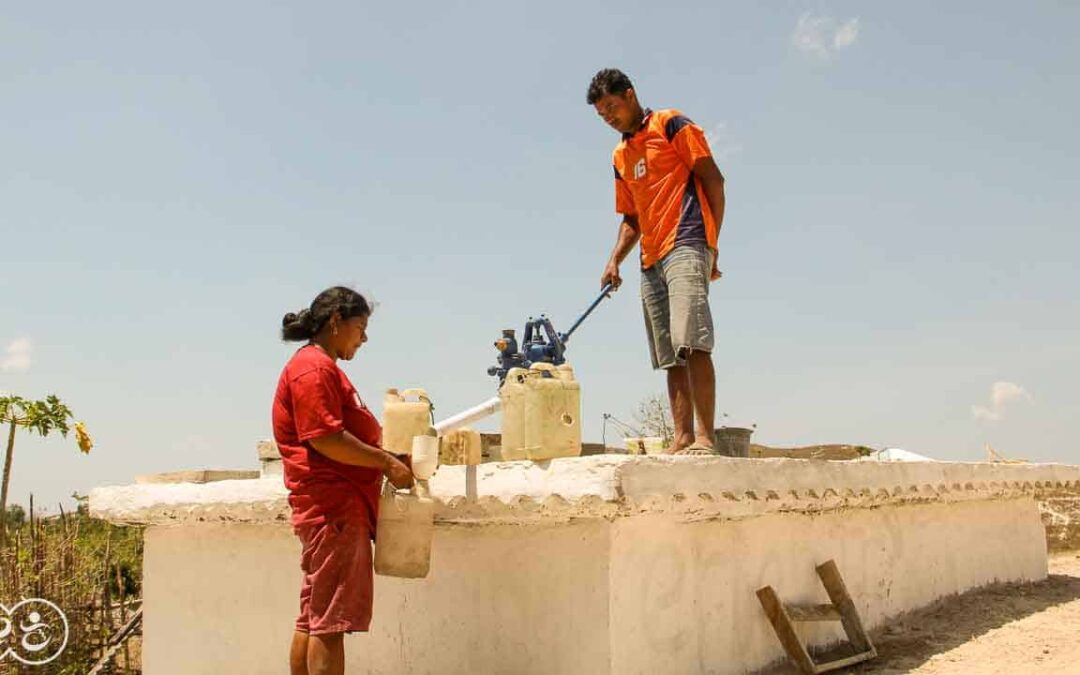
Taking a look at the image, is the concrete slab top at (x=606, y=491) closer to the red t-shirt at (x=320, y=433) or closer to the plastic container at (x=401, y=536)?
the plastic container at (x=401, y=536)

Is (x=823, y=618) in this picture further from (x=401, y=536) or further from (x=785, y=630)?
(x=401, y=536)

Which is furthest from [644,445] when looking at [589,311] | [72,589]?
[72,589]

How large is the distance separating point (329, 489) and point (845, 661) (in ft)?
8.74

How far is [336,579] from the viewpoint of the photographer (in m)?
3.15

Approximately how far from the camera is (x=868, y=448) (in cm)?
955

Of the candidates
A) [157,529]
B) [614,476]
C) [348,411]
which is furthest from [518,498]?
[157,529]

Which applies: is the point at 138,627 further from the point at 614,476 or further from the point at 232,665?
the point at 614,476

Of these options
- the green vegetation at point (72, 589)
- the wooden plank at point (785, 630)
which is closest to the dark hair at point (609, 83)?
the wooden plank at point (785, 630)

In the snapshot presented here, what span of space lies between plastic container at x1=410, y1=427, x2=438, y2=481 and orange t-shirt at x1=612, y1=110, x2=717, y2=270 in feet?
5.15

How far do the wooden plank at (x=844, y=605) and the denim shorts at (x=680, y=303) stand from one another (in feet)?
4.45

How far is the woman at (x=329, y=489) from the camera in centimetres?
311

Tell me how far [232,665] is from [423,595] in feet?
4.06

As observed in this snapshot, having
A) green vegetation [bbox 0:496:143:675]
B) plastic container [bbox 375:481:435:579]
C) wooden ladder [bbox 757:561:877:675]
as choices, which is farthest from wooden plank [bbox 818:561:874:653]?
green vegetation [bbox 0:496:143:675]

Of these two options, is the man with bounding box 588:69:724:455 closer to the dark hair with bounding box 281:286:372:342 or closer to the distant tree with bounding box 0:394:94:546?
the dark hair with bounding box 281:286:372:342
